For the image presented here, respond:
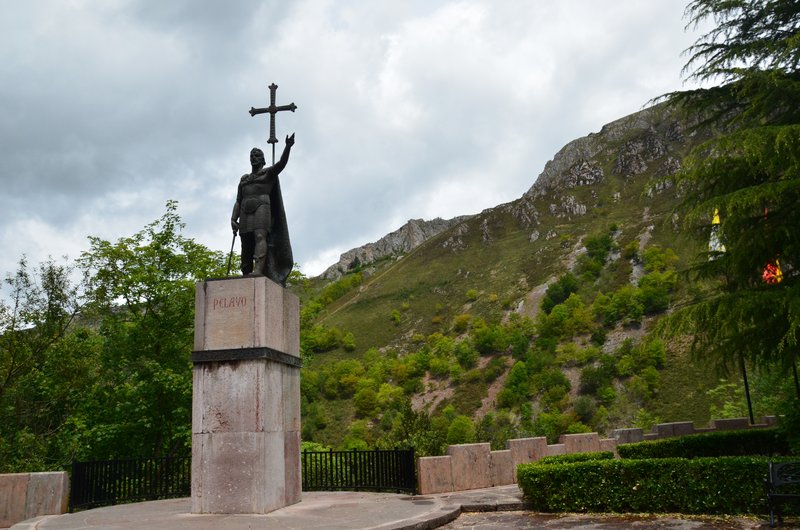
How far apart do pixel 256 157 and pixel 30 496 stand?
7147mm

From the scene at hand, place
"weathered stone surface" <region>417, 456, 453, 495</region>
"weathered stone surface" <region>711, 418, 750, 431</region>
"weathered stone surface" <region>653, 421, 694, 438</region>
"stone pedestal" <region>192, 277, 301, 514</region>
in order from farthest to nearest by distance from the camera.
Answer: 1. "weathered stone surface" <region>711, 418, 750, 431</region>
2. "weathered stone surface" <region>653, 421, 694, 438</region>
3. "weathered stone surface" <region>417, 456, 453, 495</region>
4. "stone pedestal" <region>192, 277, 301, 514</region>

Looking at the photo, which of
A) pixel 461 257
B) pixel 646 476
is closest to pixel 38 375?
pixel 646 476

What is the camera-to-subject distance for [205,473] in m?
10.0

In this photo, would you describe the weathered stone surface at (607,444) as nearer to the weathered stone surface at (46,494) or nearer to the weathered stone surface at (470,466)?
the weathered stone surface at (470,466)

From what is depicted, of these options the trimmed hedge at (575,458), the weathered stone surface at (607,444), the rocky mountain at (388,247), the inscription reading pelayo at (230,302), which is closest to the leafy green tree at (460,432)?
the weathered stone surface at (607,444)

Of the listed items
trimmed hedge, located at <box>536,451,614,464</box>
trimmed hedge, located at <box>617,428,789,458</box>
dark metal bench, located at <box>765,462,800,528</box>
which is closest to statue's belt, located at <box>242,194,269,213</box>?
trimmed hedge, located at <box>536,451,614,464</box>

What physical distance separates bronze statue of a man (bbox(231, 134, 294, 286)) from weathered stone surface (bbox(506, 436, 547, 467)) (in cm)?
756

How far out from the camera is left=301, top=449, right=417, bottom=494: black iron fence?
514 inches

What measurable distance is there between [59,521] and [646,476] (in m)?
9.35

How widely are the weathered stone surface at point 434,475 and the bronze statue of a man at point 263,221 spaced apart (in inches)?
201

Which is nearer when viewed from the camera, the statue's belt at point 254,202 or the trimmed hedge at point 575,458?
the statue's belt at point 254,202

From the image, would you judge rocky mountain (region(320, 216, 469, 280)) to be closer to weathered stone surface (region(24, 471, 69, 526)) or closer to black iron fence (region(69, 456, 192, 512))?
black iron fence (region(69, 456, 192, 512))

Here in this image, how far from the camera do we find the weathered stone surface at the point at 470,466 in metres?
13.9

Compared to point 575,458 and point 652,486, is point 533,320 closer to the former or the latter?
point 575,458
